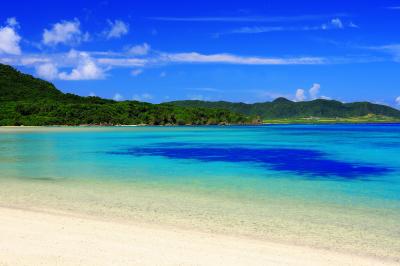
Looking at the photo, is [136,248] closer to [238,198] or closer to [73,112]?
[238,198]

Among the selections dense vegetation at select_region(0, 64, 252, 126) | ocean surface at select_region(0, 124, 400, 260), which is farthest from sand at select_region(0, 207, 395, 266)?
dense vegetation at select_region(0, 64, 252, 126)

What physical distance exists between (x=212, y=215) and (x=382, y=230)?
4.56m

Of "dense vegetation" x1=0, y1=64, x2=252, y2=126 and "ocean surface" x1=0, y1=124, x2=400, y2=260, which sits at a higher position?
"dense vegetation" x1=0, y1=64, x2=252, y2=126

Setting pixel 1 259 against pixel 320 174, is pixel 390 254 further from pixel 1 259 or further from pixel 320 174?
pixel 320 174

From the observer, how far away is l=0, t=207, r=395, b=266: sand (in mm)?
7973

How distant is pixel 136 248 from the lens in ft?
28.6

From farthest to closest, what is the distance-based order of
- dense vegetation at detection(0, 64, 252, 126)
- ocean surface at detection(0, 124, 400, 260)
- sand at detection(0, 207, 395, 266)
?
dense vegetation at detection(0, 64, 252, 126)
ocean surface at detection(0, 124, 400, 260)
sand at detection(0, 207, 395, 266)

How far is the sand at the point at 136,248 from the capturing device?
26.2 feet

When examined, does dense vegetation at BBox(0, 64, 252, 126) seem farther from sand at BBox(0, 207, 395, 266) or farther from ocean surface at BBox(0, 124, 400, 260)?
sand at BBox(0, 207, 395, 266)

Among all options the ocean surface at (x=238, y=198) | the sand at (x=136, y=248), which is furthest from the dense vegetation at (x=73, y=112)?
the sand at (x=136, y=248)

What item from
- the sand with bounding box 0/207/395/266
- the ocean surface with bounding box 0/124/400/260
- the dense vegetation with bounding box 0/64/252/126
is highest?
the dense vegetation with bounding box 0/64/252/126

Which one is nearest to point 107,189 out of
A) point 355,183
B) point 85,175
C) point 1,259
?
point 85,175

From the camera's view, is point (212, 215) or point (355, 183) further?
point (355, 183)

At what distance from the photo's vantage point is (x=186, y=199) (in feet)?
50.8
